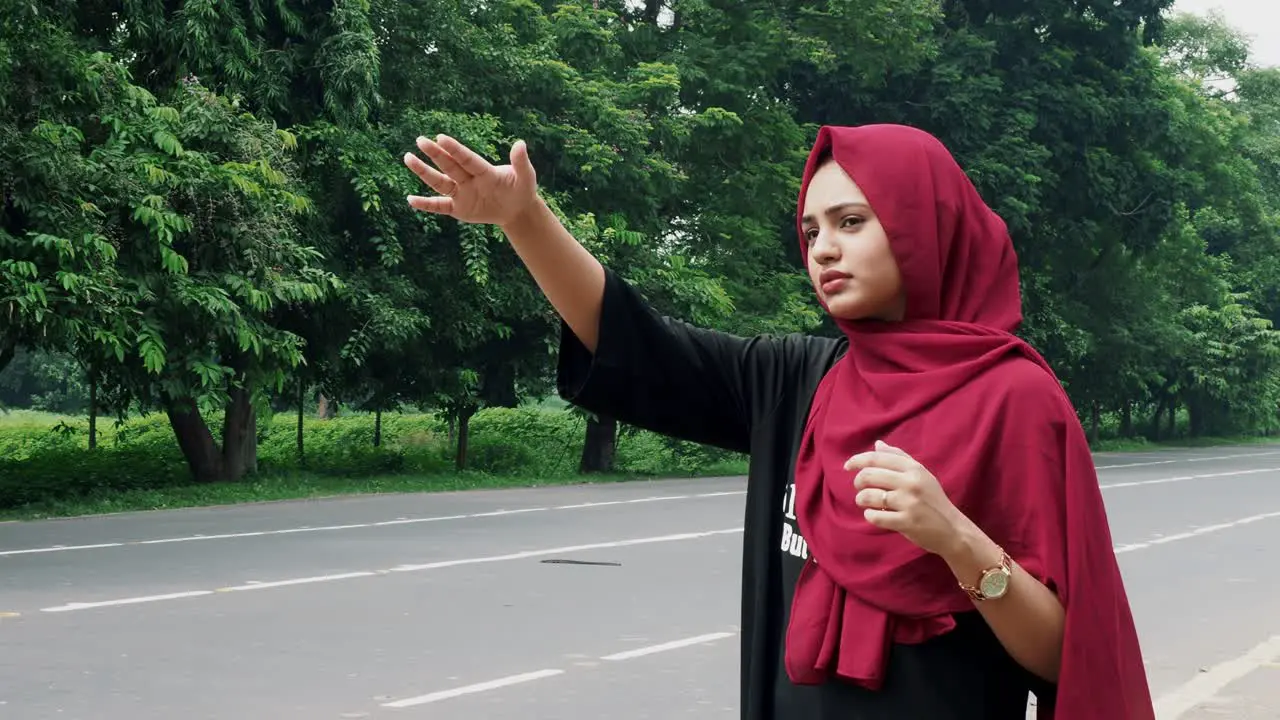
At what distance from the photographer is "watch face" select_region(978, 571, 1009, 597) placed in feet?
6.78

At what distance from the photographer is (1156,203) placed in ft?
120

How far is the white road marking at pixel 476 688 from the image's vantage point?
761 cm

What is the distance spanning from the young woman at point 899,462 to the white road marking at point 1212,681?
548cm

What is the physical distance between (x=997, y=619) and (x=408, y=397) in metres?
24.0

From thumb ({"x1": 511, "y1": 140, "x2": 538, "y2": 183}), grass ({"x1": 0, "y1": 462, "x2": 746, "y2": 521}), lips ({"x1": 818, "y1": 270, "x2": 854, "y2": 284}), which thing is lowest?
grass ({"x1": 0, "y1": 462, "x2": 746, "y2": 521})

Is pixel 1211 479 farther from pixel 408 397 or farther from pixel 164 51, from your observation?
pixel 164 51

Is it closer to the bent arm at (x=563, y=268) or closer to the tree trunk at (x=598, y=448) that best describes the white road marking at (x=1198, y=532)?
the tree trunk at (x=598, y=448)

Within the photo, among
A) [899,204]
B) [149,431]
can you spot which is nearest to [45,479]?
[149,431]

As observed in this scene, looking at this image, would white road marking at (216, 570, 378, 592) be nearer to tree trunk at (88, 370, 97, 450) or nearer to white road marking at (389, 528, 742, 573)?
white road marking at (389, 528, 742, 573)

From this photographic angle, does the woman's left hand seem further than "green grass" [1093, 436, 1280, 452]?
No

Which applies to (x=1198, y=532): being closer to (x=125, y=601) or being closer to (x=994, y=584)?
(x=125, y=601)

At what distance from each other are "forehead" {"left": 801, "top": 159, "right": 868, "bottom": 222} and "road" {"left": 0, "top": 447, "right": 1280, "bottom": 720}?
5.30 meters

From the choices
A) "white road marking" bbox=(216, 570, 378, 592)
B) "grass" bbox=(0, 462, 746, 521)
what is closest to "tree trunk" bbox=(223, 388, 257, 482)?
"grass" bbox=(0, 462, 746, 521)

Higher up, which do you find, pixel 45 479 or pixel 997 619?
pixel 997 619
